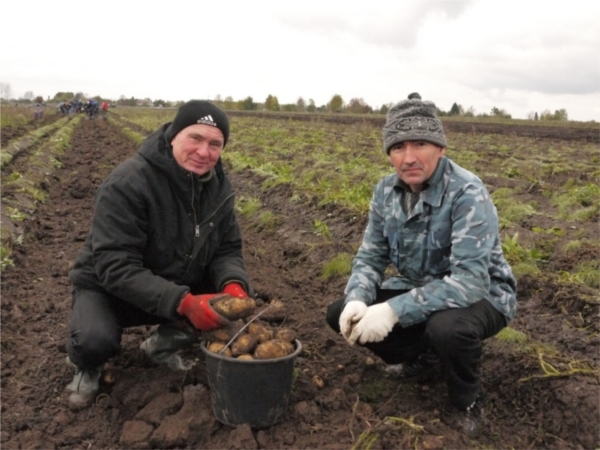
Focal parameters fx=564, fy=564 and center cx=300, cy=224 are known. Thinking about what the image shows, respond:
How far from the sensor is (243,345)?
2807mm

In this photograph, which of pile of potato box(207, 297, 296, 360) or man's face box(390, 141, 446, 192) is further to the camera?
man's face box(390, 141, 446, 192)

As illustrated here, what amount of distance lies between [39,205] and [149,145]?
5.73 meters

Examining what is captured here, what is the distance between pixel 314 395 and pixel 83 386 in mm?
1289

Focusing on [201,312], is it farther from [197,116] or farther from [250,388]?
[197,116]

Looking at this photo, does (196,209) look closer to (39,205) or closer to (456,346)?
(456,346)

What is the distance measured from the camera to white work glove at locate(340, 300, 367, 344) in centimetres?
296

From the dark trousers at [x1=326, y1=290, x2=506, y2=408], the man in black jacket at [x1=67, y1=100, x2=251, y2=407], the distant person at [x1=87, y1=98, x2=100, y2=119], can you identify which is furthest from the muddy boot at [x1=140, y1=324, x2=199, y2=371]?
the distant person at [x1=87, y1=98, x2=100, y2=119]

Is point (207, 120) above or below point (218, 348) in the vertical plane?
above

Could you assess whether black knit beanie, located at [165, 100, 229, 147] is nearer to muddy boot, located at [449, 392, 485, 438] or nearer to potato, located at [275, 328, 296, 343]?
potato, located at [275, 328, 296, 343]

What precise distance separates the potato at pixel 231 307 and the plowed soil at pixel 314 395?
0.55 metres

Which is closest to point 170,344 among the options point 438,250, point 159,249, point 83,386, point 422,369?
point 83,386

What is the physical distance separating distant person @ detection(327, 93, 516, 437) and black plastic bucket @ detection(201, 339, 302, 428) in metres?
0.45

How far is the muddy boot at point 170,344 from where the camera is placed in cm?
340

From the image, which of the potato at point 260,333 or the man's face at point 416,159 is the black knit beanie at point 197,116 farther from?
the potato at point 260,333
